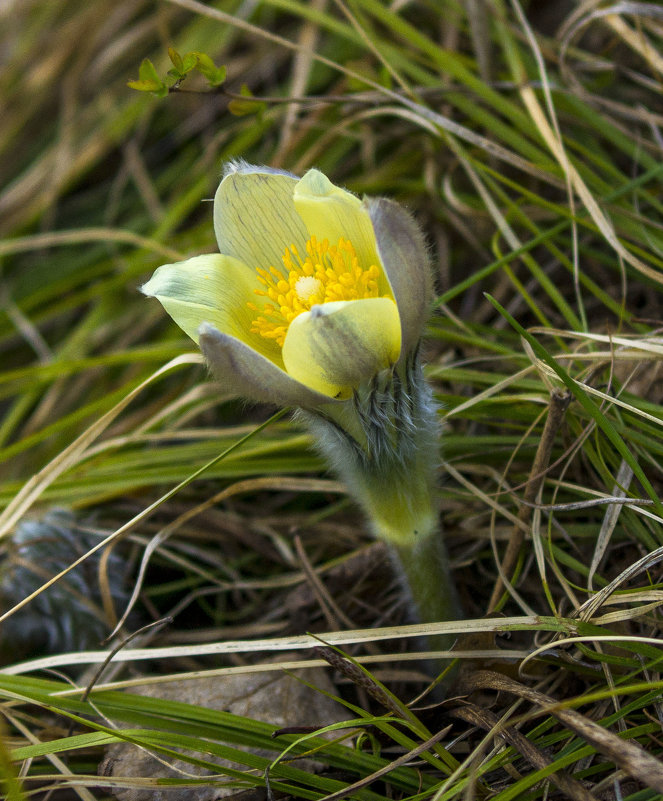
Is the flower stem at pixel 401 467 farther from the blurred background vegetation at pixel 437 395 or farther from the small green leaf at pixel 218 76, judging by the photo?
the small green leaf at pixel 218 76

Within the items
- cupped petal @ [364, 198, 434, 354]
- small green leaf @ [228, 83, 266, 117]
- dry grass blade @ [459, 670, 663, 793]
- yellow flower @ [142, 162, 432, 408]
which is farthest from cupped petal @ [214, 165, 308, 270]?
dry grass blade @ [459, 670, 663, 793]

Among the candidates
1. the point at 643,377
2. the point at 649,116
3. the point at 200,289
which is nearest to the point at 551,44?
the point at 649,116

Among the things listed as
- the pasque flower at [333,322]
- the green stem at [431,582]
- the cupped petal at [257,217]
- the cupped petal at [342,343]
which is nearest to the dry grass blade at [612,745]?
the green stem at [431,582]

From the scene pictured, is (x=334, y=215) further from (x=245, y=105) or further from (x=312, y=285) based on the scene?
(x=245, y=105)

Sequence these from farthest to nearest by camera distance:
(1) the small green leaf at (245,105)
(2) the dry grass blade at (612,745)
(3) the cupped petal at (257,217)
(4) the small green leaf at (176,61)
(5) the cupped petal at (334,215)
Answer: (1) the small green leaf at (245,105) < (4) the small green leaf at (176,61) < (3) the cupped petal at (257,217) < (5) the cupped petal at (334,215) < (2) the dry grass blade at (612,745)

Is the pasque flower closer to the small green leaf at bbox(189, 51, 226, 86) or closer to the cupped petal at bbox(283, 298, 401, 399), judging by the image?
the cupped petal at bbox(283, 298, 401, 399)

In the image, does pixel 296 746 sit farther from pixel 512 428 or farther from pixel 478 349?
pixel 478 349
